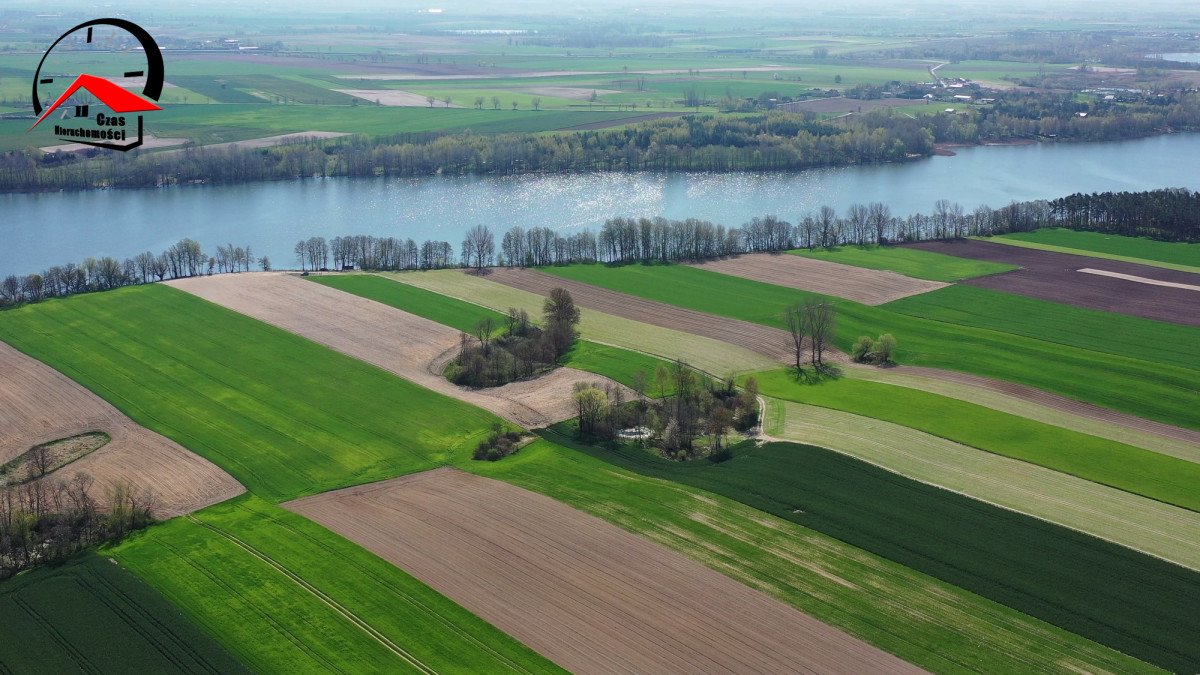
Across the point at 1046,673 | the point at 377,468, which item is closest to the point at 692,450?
the point at 377,468

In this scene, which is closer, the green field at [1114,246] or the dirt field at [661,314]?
the dirt field at [661,314]

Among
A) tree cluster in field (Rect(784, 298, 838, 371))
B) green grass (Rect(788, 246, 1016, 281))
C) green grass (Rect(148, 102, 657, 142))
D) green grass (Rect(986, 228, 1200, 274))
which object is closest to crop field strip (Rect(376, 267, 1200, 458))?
tree cluster in field (Rect(784, 298, 838, 371))

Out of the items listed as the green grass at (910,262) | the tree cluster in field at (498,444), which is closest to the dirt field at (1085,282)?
the green grass at (910,262)

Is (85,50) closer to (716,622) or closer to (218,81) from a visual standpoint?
(218,81)

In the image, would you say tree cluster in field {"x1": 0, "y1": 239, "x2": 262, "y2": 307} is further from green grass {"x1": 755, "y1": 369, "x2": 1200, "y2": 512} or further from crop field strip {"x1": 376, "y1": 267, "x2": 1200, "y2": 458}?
green grass {"x1": 755, "y1": 369, "x2": 1200, "y2": 512}

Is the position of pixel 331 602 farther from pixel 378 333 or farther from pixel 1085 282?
pixel 1085 282

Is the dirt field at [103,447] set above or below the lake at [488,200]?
below

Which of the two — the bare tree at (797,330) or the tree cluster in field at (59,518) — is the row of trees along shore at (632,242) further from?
the tree cluster in field at (59,518)

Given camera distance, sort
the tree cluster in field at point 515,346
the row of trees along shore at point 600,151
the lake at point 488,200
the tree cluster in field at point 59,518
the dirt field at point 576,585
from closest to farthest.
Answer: the dirt field at point 576,585
the tree cluster in field at point 59,518
the tree cluster in field at point 515,346
the lake at point 488,200
the row of trees along shore at point 600,151
